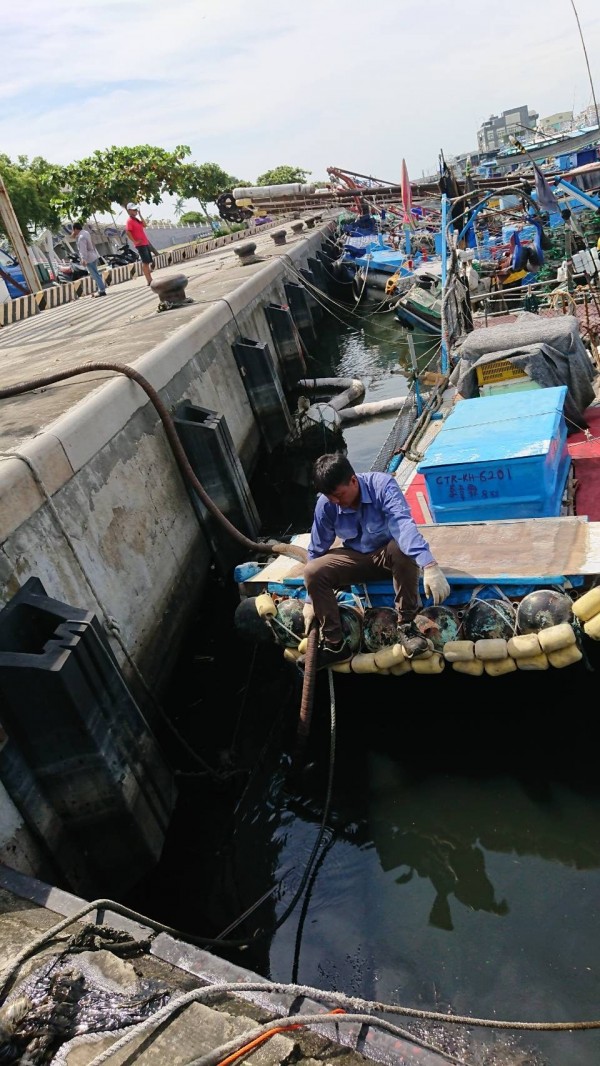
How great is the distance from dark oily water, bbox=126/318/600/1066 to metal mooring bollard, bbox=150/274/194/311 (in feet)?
27.1

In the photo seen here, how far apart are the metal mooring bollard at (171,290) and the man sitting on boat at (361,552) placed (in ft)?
27.7

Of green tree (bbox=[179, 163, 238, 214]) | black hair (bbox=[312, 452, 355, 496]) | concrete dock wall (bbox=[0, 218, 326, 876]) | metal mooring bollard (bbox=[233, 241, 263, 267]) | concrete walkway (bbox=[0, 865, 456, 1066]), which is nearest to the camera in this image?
concrete walkway (bbox=[0, 865, 456, 1066])

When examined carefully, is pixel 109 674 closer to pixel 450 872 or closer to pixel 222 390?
pixel 450 872

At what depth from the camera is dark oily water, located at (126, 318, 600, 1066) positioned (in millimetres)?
3617

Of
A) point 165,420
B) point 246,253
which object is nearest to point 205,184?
point 246,253

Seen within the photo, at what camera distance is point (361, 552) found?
204 inches

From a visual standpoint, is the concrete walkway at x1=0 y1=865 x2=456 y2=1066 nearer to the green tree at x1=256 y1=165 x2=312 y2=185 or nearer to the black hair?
the black hair

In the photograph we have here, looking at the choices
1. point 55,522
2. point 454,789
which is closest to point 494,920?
point 454,789

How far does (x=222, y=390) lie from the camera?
424 inches

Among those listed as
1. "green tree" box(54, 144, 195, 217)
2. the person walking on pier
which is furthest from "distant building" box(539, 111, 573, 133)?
the person walking on pier

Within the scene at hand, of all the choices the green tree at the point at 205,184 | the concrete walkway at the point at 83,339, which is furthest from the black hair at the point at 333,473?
the green tree at the point at 205,184

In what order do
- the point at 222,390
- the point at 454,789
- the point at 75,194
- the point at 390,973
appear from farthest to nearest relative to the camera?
the point at 75,194, the point at 222,390, the point at 454,789, the point at 390,973

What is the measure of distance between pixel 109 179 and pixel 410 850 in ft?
123

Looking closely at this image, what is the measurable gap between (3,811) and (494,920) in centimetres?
306
